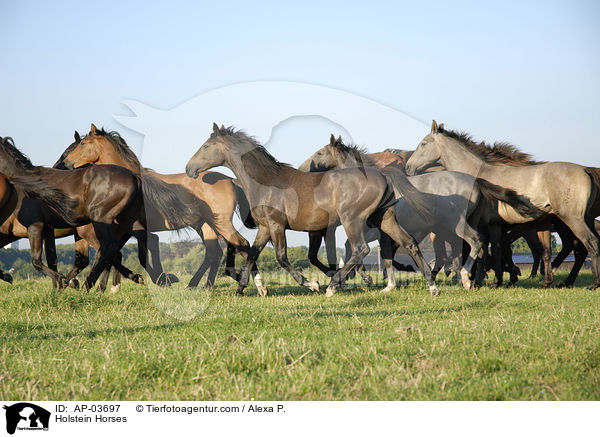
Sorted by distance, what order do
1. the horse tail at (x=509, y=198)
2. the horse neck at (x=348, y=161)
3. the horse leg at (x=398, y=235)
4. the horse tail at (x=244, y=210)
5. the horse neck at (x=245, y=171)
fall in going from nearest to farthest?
the horse leg at (x=398, y=235) → the horse neck at (x=245, y=171) → the horse tail at (x=509, y=198) → the horse neck at (x=348, y=161) → the horse tail at (x=244, y=210)

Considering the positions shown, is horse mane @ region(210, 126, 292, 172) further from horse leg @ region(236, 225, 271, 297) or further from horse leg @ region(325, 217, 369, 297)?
horse leg @ region(325, 217, 369, 297)

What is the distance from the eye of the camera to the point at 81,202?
855 centimetres

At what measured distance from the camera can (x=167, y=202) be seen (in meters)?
9.05

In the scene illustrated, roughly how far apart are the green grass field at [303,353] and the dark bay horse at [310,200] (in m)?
2.06

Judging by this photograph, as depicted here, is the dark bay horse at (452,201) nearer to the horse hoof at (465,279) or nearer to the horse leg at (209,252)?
the horse hoof at (465,279)

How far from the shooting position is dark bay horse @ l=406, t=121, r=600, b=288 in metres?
8.32

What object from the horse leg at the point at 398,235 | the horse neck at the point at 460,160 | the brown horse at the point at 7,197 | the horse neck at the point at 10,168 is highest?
the horse neck at the point at 460,160

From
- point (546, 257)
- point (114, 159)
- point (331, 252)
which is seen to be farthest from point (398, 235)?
point (114, 159)

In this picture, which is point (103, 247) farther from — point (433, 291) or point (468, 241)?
point (468, 241)

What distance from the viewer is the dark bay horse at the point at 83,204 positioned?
8430mm

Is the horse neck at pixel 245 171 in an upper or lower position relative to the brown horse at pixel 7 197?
upper

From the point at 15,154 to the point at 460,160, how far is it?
8119 mm

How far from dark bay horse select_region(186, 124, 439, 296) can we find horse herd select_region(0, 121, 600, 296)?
17 mm
